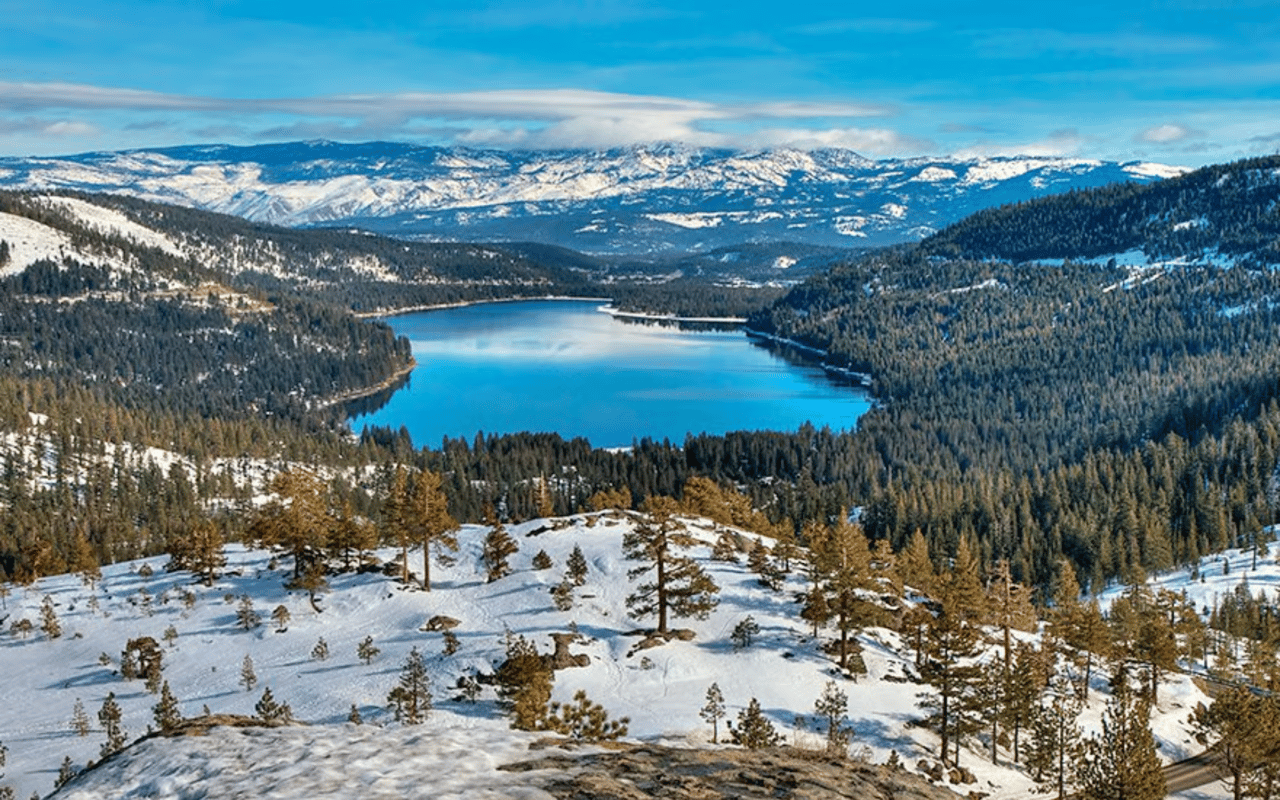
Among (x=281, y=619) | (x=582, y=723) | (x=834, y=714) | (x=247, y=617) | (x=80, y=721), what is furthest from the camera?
(x=247, y=617)

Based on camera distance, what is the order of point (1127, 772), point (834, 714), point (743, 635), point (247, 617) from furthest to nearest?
point (247, 617) < point (743, 635) < point (834, 714) < point (1127, 772)

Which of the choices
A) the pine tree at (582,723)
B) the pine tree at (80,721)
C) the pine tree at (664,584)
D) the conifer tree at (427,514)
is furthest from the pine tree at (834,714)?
the pine tree at (80,721)

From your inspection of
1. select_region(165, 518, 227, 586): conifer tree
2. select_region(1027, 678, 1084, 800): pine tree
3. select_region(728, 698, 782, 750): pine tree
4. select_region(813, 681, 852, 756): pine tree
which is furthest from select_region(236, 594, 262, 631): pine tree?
select_region(1027, 678, 1084, 800): pine tree

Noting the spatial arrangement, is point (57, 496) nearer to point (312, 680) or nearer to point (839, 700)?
point (312, 680)

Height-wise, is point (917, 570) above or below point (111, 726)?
below

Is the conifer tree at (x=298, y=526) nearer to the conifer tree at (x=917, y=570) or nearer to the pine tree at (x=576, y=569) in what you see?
the pine tree at (x=576, y=569)

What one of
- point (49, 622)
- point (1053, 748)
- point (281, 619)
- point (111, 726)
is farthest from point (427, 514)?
point (1053, 748)

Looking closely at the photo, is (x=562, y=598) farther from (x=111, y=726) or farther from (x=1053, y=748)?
(x=1053, y=748)

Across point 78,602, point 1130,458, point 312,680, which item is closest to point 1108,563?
point 1130,458
